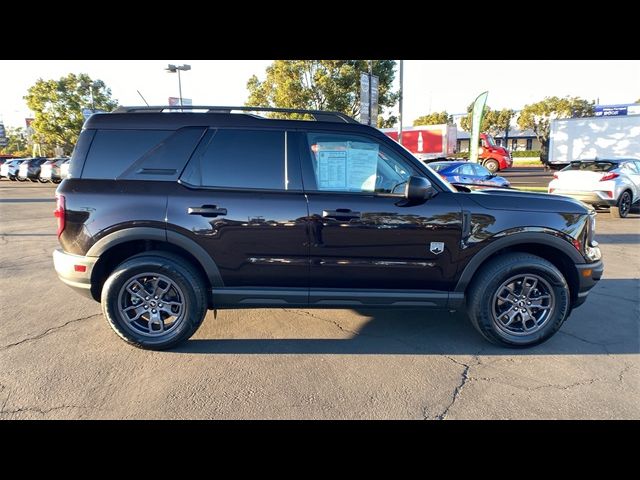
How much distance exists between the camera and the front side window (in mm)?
3303

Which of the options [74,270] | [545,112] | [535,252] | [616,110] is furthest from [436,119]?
[74,270]

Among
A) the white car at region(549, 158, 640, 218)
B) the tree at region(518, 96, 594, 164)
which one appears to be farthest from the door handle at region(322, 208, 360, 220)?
the tree at region(518, 96, 594, 164)

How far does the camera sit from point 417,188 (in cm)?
307

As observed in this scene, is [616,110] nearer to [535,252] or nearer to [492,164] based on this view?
[492,164]

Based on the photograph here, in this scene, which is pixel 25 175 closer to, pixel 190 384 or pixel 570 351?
pixel 190 384

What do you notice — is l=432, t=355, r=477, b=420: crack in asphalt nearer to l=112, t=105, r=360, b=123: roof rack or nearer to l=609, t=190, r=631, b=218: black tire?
l=112, t=105, r=360, b=123: roof rack

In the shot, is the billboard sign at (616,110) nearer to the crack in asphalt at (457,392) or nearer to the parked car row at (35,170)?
the crack in asphalt at (457,392)

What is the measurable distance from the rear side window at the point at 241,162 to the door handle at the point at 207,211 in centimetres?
21

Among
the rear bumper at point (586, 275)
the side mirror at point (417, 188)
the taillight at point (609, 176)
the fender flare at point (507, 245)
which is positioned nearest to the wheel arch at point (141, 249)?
the side mirror at point (417, 188)

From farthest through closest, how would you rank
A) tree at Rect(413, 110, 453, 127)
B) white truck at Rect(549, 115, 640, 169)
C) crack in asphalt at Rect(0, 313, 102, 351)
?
tree at Rect(413, 110, 453, 127)
white truck at Rect(549, 115, 640, 169)
crack in asphalt at Rect(0, 313, 102, 351)

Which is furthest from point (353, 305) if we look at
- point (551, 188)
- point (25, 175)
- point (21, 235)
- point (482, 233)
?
point (25, 175)

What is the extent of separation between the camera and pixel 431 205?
3.24m

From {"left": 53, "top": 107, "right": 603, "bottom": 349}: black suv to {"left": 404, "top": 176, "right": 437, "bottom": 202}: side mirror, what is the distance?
0.09ft

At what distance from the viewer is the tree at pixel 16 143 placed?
6469 centimetres
